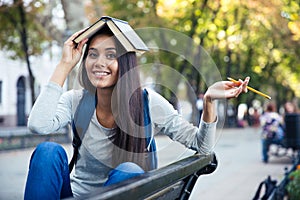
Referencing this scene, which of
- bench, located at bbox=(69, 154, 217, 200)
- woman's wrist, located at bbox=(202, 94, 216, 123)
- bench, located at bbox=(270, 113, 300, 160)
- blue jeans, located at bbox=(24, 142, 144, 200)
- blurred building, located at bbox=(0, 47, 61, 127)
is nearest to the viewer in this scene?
bench, located at bbox=(69, 154, 217, 200)

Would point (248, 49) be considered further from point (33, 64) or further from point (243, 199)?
point (243, 199)

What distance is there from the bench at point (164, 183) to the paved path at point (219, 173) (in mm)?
132

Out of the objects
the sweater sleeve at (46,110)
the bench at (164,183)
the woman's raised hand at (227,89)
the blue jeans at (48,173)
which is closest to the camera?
the bench at (164,183)

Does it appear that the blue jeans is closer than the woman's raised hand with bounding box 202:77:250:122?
Yes

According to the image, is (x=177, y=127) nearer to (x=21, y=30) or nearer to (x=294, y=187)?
(x=294, y=187)

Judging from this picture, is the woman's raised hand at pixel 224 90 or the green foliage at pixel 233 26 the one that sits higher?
the green foliage at pixel 233 26

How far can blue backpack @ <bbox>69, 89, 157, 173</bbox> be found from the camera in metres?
2.43

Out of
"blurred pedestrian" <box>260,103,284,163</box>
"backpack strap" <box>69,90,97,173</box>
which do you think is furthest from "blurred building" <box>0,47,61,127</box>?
"backpack strap" <box>69,90,97,173</box>

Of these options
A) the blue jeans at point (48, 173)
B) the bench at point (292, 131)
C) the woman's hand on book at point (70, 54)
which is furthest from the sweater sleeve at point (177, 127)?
the bench at point (292, 131)

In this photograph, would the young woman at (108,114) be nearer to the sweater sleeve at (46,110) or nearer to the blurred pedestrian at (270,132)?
the sweater sleeve at (46,110)

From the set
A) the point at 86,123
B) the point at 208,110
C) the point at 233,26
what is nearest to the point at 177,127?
the point at 208,110

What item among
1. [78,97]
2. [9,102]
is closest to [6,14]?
[9,102]

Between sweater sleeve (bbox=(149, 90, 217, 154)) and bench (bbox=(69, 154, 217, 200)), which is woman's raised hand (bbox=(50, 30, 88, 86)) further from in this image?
bench (bbox=(69, 154, 217, 200))

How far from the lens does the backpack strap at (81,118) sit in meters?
2.54
